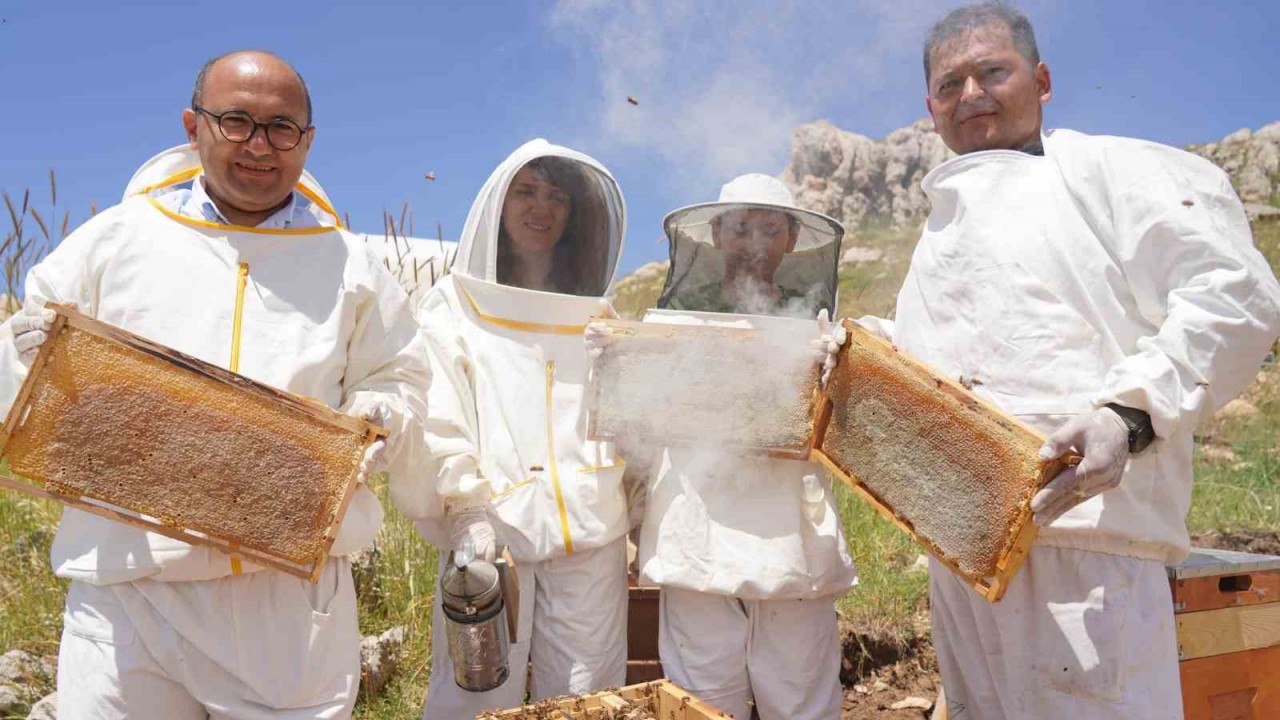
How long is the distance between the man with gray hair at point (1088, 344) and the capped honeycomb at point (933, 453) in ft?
0.43

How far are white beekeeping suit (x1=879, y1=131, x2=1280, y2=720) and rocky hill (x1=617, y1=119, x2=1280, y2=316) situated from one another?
56cm

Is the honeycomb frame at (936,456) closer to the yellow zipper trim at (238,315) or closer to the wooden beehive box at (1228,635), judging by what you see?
the wooden beehive box at (1228,635)

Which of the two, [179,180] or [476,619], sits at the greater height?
[179,180]

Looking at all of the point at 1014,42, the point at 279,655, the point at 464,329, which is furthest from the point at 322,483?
the point at 1014,42

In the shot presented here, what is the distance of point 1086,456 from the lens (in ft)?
7.55

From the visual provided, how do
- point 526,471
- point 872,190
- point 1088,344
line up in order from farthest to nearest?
point 872,190 → point 526,471 → point 1088,344

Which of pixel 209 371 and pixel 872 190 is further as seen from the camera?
pixel 872 190

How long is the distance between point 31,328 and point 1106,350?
10.0ft

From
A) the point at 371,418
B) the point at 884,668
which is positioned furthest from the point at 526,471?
the point at 884,668

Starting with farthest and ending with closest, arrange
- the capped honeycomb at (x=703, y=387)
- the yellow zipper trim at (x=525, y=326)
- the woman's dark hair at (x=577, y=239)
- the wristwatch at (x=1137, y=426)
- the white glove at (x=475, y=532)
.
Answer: the woman's dark hair at (x=577, y=239) < the yellow zipper trim at (x=525, y=326) < the capped honeycomb at (x=703, y=387) < the white glove at (x=475, y=532) < the wristwatch at (x=1137, y=426)

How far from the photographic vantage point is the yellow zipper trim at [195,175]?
8.90 ft

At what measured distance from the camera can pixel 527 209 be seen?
11.8 feet

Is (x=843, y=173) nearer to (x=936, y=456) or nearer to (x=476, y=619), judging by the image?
(x=936, y=456)

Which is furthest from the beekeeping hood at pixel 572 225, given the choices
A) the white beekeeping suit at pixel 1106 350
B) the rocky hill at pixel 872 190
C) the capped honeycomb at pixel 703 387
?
the white beekeeping suit at pixel 1106 350
